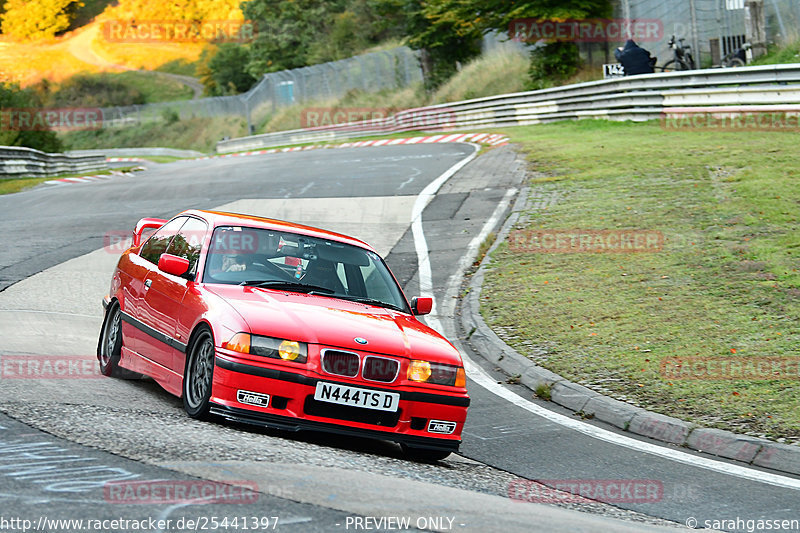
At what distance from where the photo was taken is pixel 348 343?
6.26 metres

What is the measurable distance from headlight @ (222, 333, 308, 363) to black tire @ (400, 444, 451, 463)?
3.28ft

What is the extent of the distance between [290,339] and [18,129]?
38725mm

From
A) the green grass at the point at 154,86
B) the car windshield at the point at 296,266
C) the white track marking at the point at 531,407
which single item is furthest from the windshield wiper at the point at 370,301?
the green grass at the point at 154,86

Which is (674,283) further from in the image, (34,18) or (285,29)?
(34,18)

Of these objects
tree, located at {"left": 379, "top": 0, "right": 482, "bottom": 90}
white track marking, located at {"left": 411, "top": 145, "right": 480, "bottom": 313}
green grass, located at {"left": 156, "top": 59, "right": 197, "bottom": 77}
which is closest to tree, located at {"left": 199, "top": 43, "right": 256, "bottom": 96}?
green grass, located at {"left": 156, "top": 59, "right": 197, "bottom": 77}

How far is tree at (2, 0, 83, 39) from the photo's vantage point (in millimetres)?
114688

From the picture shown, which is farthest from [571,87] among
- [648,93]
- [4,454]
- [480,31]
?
[4,454]

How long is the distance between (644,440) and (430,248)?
836cm

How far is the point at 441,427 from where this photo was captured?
6512mm

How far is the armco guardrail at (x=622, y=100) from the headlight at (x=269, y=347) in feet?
58.9

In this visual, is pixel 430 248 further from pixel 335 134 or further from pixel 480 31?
pixel 335 134

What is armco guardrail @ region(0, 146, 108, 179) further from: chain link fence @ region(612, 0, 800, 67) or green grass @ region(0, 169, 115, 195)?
chain link fence @ region(612, 0, 800, 67)

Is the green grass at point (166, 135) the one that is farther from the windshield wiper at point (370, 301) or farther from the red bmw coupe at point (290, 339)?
the windshield wiper at point (370, 301)

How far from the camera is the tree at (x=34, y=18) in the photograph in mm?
114688
